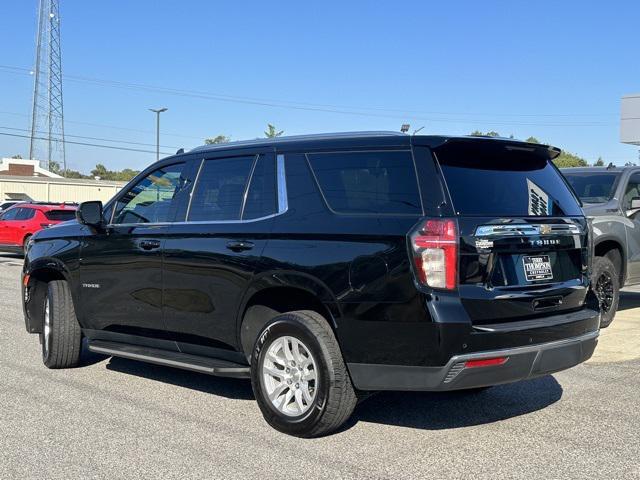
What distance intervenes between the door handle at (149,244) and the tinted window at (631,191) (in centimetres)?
624

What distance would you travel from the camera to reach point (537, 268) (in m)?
4.75

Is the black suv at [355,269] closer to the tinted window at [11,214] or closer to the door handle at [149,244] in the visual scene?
the door handle at [149,244]

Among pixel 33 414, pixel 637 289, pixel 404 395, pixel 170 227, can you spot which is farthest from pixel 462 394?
pixel 637 289

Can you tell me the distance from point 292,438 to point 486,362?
1.36 meters

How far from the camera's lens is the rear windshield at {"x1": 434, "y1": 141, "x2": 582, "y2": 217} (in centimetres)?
461

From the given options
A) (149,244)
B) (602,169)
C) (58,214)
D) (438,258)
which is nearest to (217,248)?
(149,244)

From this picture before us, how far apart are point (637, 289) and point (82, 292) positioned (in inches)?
429

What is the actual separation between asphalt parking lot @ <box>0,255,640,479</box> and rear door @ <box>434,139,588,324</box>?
2.81 feet

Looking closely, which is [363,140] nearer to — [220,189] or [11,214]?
[220,189]

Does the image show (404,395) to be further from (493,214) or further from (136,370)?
(136,370)

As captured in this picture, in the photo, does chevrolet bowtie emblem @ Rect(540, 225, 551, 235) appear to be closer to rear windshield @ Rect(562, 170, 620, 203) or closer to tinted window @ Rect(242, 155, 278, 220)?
tinted window @ Rect(242, 155, 278, 220)

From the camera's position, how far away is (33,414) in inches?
211

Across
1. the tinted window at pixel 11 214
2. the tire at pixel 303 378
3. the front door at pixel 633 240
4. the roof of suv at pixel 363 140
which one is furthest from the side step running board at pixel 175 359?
the tinted window at pixel 11 214

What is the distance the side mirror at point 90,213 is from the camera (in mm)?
6375
